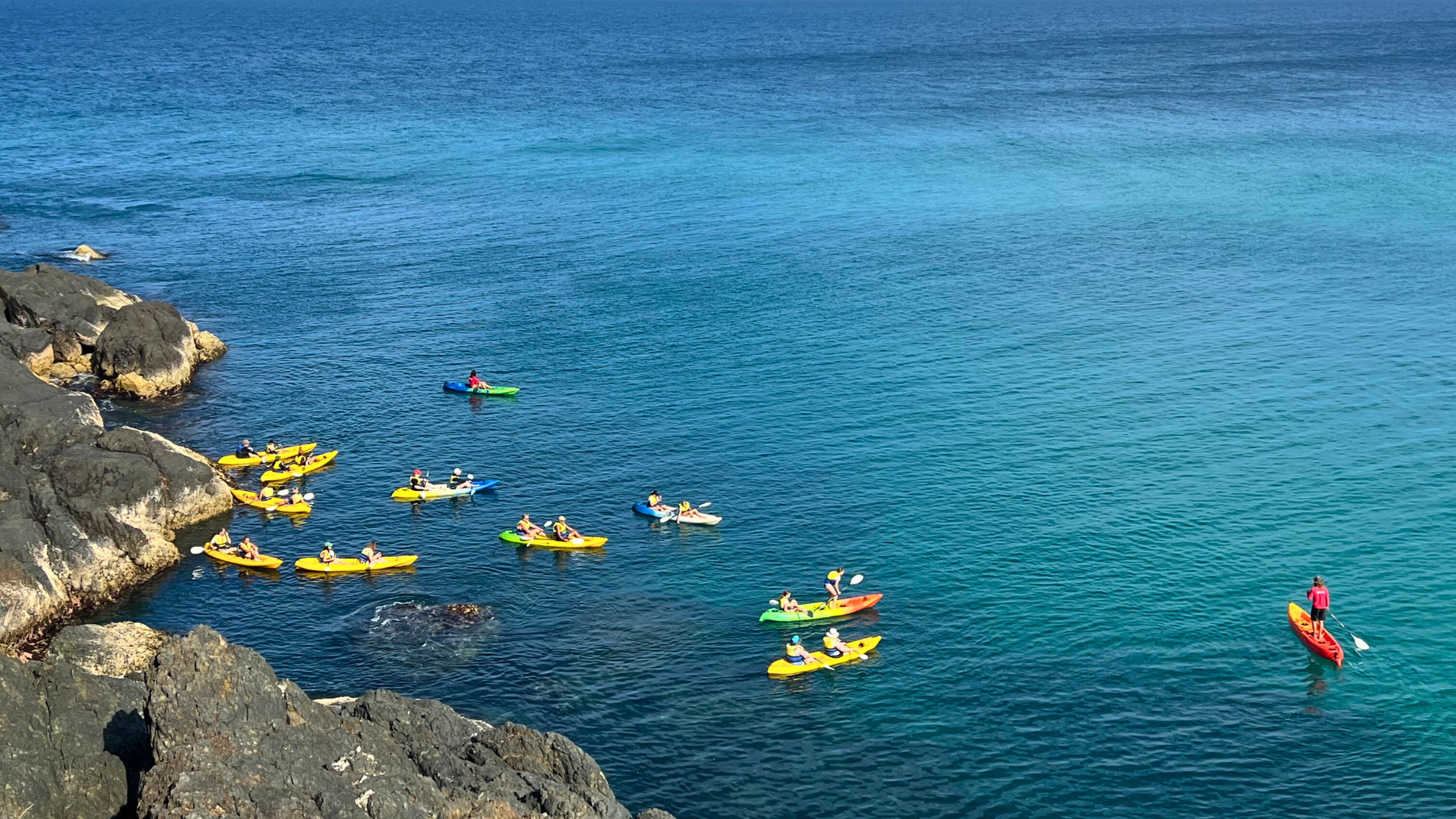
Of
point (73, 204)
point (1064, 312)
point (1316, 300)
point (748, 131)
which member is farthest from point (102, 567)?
point (748, 131)

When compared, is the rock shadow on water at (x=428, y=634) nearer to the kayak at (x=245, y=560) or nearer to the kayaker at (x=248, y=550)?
the kayak at (x=245, y=560)

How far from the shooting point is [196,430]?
78.1m

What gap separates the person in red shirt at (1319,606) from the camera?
53.1 meters

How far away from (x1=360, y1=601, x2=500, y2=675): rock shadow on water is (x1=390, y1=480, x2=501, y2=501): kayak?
1132 centimetres

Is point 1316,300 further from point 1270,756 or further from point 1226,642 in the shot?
point 1270,756

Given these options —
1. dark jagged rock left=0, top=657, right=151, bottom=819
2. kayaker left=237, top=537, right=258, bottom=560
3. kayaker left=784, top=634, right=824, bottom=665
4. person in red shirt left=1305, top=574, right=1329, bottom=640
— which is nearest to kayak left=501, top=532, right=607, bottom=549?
kayaker left=237, top=537, right=258, bottom=560

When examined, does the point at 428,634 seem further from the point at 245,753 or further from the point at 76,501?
the point at 245,753

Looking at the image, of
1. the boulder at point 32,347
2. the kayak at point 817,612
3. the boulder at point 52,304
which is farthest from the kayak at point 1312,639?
the boulder at point 32,347

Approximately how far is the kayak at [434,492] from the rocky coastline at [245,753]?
29.6 m

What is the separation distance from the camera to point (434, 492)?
6875 centimetres

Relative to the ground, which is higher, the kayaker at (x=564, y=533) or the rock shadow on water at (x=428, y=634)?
the kayaker at (x=564, y=533)

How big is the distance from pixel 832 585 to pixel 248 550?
27.7 meters

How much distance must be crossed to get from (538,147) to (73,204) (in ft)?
178

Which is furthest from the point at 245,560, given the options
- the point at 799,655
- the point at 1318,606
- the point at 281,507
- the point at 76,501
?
the point at 1318,606
